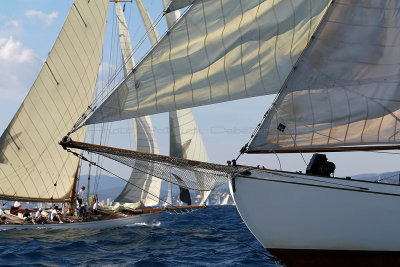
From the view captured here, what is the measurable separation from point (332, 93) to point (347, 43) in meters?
1.35

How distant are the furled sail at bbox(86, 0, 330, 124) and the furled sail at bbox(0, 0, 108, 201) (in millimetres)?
11874

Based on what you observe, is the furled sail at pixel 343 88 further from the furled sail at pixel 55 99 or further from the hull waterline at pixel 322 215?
the furled sail at pixel 55 99

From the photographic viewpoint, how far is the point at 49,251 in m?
18.4

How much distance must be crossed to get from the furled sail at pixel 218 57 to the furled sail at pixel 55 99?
11874 millimetres

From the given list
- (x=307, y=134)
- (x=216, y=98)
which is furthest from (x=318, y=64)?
(x=216, y=98)

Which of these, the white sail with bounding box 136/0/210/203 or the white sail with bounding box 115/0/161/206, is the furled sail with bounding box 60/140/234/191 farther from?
the white sail with bounding box 115/0/161/206

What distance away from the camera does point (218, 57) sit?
14164mm

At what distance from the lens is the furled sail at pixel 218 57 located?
44.5 feet

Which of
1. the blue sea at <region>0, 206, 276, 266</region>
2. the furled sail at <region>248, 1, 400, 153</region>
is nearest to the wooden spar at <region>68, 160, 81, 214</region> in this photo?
the blue sea at <region>0, 206, 276, 266</region>

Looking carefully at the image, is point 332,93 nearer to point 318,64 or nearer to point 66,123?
point 318,64

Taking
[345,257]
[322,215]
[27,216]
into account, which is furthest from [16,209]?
[345,257]

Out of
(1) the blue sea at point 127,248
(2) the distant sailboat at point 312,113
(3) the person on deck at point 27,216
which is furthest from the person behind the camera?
(3) the person on deck at point 27,216

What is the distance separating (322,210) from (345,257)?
1436 mm

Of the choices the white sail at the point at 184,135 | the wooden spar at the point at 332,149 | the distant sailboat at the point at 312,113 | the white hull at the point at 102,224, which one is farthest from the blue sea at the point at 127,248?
the white sail at the point at 184,135
